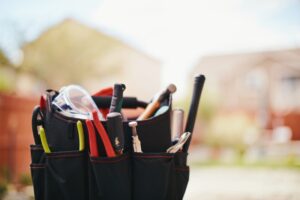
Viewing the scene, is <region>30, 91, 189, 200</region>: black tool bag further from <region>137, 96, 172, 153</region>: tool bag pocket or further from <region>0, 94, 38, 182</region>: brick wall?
<region>0, 94, 38, 182</region>: brick wall

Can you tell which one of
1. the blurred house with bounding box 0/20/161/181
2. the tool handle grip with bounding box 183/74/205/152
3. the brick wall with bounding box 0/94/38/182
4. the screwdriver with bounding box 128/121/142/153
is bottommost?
the brick wall with bounding box 0/94/38/182

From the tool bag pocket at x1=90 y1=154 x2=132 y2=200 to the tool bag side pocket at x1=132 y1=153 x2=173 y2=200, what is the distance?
0.08ft

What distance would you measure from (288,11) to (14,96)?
8.22ft

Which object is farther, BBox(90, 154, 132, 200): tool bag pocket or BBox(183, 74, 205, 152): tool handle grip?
BBox(183, 74, 205, 152): tool handle grip

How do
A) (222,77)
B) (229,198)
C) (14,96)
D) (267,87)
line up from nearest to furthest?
(229,198) → (14,96) → (267,87) → (222,77)

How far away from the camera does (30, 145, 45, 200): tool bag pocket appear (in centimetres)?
73

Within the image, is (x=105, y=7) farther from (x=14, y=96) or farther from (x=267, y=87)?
(x=267, y=87)

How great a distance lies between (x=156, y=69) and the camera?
7.44 meters

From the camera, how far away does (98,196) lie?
68 cm

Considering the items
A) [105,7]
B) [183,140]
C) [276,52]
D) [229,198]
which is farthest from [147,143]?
[276,52]

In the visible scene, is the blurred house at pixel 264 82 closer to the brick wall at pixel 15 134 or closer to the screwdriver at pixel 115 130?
the brick wall at pixel 15 134

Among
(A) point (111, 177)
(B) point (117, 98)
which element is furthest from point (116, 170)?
(B) point (117, 98)

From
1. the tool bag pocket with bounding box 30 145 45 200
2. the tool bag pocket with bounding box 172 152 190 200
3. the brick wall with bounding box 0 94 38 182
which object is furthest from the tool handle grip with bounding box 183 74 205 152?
the brick wall with bounding box 0 94 38 182

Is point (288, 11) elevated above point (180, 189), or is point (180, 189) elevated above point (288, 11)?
point (288, 11)
